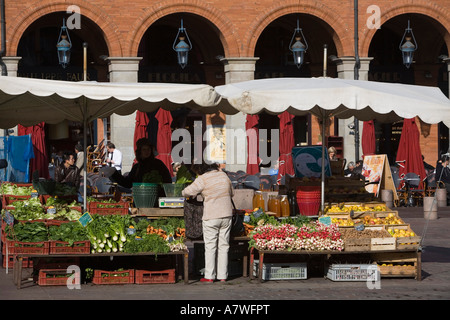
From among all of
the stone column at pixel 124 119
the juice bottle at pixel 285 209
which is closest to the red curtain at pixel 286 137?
the stone column at pixel 124 119

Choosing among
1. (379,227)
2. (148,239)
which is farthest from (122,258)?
(379,227)

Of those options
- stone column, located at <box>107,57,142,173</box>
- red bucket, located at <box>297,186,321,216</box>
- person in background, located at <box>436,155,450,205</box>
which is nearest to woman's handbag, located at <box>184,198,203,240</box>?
red bucket, located at <box>297,186,321,216</box>

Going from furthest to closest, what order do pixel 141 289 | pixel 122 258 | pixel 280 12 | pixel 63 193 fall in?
pixel 280 12, pixel 63 193, pixel 122 258, pixel 141 289

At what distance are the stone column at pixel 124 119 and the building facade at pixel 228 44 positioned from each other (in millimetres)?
29

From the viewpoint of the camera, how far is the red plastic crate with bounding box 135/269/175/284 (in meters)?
11.2

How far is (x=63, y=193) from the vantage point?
13.4 m

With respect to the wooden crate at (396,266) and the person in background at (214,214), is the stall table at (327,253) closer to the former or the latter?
the wooden crate at (396,266)

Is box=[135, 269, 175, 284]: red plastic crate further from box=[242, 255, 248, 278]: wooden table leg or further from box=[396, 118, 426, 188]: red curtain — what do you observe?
box=[396, 118, 426, 188]: red curtain

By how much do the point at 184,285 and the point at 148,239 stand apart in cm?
75

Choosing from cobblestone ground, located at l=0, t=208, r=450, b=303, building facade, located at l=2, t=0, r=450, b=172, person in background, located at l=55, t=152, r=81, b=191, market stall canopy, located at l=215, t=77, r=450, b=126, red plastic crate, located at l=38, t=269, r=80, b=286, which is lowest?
cobblestone ground, located at l=0, t=208, r=450, b=303

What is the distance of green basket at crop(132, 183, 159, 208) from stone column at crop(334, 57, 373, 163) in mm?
14371

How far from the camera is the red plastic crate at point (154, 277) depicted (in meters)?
11.2

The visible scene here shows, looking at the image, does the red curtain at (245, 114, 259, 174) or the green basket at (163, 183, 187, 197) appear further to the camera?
the red curtain at (245, 114, 259, 174)

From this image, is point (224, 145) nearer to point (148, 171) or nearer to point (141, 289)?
point (148, 171)
